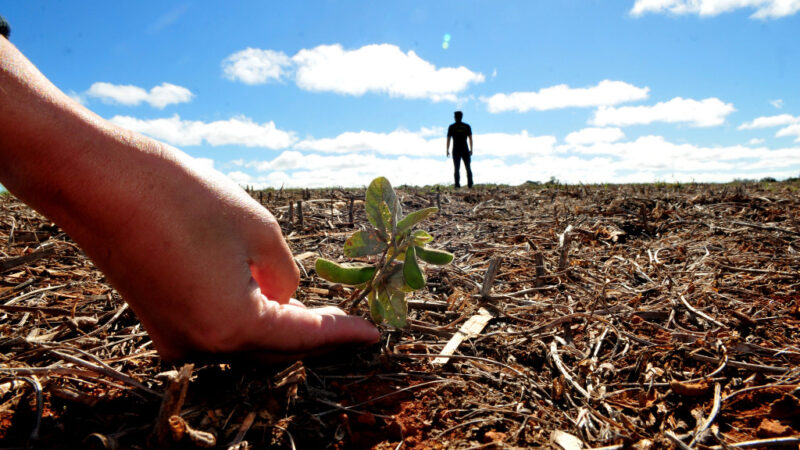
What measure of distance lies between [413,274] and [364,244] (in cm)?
22

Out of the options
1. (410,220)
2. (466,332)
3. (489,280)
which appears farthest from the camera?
(489,280)

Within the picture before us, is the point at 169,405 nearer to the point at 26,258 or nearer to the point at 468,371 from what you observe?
the point at 468,371

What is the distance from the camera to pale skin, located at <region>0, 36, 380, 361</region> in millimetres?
1072

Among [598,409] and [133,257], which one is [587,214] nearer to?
[598,409]

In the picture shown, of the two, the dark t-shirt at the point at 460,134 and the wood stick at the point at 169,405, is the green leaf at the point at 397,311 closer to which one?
the wood stick at the point at 169,405

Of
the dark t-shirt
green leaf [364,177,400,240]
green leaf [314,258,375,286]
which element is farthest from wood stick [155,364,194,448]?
the dark t-shirt

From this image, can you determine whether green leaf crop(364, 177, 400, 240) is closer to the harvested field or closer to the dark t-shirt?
the harvested field

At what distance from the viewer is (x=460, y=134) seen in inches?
489

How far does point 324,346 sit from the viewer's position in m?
1.33

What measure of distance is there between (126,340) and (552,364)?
4.80 ft

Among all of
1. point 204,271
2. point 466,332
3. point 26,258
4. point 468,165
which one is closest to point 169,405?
point 204,271

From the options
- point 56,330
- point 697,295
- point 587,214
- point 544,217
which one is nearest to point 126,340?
point 56,330

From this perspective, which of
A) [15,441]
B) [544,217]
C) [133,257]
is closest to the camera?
[15,441]

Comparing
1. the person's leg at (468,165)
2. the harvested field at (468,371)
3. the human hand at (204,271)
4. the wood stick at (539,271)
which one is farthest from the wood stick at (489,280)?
the person's leg at (468,165)
